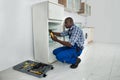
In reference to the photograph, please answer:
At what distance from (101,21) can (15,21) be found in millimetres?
4816

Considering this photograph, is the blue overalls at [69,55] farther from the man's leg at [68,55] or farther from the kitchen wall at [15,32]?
the kitchen wall at [15,32]

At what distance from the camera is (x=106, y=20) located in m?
6.21

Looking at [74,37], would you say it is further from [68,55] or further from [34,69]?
[34,69]

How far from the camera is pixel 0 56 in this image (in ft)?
7.30

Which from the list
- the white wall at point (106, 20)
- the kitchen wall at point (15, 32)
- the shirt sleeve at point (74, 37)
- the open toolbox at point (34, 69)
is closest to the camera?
the open toolbox at point (34, 69)

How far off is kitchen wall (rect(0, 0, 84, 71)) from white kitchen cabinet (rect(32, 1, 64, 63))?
148 mm

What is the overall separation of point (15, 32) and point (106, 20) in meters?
4.90

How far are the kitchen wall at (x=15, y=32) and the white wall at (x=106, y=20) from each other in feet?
13.7

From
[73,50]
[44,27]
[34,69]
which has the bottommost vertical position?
[34,69]

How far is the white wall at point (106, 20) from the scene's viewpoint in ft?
19.9

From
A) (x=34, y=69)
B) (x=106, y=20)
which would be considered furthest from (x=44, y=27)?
(x=106, y=20)

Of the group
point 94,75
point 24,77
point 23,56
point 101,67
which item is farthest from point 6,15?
point 101,67

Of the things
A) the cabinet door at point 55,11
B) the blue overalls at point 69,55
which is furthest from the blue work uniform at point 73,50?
the cabinet door at point 55,11

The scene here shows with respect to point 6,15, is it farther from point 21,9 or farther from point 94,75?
point 94,75
